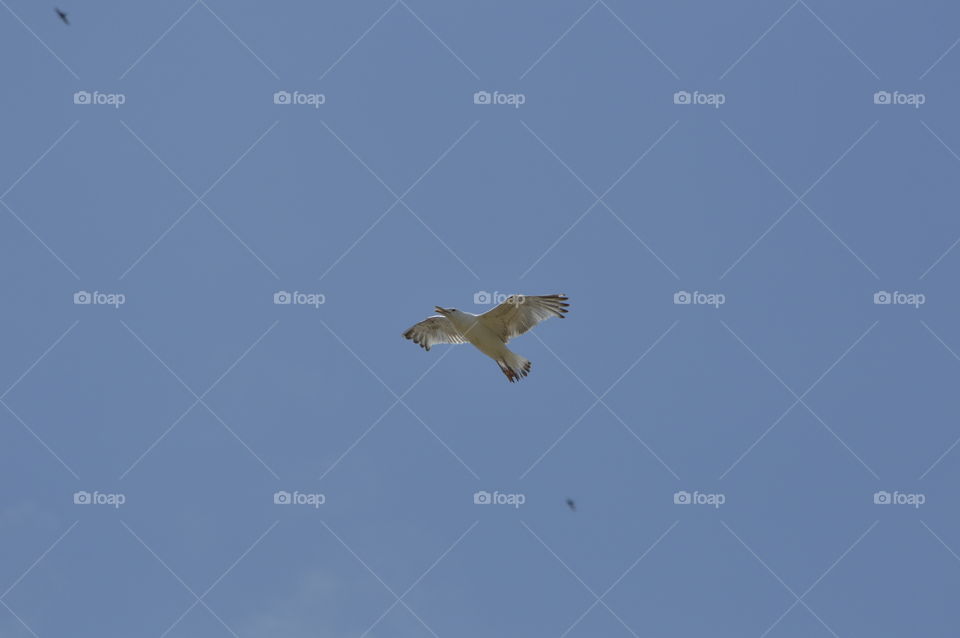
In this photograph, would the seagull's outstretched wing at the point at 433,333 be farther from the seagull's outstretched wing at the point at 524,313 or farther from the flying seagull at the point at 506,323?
the seagull's outstretched wing at the point at 524,313

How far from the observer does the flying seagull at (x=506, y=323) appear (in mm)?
25016

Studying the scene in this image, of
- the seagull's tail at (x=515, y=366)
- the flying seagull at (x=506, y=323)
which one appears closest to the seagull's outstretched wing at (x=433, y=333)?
the flying seagull at (x=506, y=323)

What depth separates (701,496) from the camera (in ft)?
88.4

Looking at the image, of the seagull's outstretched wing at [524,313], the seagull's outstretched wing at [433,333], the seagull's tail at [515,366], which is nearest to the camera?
the seagull's outstretched wing at [524,313]

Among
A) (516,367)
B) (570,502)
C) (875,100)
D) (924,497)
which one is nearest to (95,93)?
(516,367)

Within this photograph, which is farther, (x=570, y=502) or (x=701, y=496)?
(x=701, y=496)

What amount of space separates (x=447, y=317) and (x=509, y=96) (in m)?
4.57

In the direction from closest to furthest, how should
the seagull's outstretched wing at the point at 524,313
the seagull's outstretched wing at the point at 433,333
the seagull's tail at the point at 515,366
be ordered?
the seagull's outstretched wing at the point at 524,313
the seagull's tail at the point at 515,366
the seagull's outstretched wing at the point at 433,333

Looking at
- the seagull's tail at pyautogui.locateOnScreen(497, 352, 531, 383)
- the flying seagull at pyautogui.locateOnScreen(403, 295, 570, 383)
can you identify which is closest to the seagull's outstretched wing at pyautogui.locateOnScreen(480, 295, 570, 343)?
the flying seagull at pyautogui.locateOnScreen(403, 295, 570, 383)

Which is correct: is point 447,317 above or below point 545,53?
below

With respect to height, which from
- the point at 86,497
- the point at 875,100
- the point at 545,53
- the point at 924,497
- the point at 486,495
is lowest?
the point at 86,497

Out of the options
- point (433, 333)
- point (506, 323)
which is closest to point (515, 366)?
point (506, 323)

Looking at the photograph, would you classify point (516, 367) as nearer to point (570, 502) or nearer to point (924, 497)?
point (570, 502)

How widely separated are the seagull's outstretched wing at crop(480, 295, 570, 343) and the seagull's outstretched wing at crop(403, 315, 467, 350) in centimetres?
118
